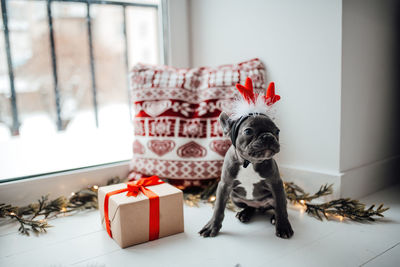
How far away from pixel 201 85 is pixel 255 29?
0.34 metres

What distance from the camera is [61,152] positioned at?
156 cm

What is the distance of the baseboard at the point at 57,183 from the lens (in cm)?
128

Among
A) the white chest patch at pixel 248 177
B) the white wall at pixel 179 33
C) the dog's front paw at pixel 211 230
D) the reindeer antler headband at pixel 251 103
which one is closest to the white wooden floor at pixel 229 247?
the dog's front paw at pixel 211 230

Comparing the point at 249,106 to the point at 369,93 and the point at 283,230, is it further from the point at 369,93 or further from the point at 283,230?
the point at 369,93

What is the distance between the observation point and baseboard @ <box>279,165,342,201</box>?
1.23 metres

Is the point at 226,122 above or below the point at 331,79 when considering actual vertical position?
below

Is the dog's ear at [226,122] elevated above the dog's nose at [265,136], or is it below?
above

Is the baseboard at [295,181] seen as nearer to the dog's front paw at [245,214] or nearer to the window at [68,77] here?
the window at [68,77]

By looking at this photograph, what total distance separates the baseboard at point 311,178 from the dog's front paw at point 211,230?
0.49 meters

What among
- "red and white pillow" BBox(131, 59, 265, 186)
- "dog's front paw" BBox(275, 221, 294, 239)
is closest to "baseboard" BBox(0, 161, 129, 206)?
"red and white pillow" BBox(131, 59, 265, 186)

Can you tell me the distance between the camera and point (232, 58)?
5.05 ft

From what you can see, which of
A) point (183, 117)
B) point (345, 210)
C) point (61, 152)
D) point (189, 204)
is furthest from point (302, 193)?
point (61, 152)

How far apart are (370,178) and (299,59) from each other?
60 centimetres

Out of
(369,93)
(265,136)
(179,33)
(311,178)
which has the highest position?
(179,33)
